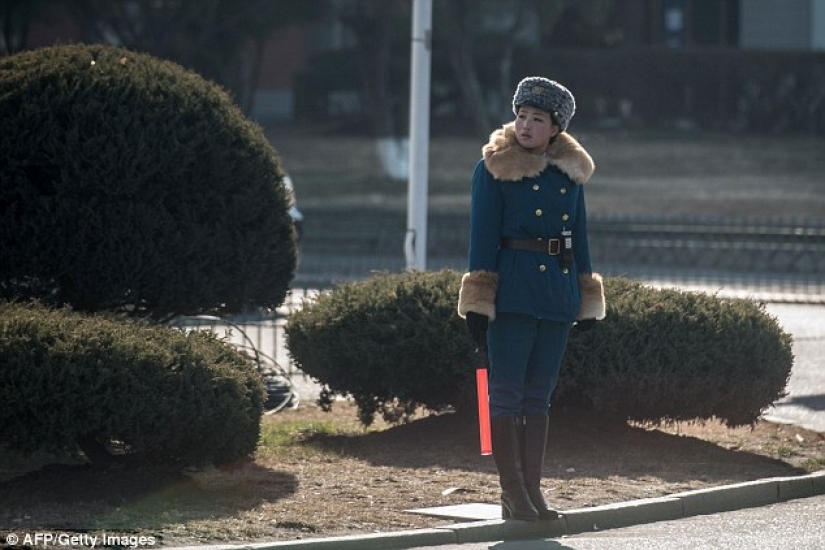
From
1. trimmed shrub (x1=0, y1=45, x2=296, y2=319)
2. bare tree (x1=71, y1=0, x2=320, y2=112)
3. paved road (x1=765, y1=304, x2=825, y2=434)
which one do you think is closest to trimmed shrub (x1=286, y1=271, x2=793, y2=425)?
trimmed shrub (x1=0, y1=45, x2=296, y2=319)

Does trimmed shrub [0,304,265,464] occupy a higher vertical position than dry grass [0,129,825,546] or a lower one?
higher

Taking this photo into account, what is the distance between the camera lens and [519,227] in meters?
7.47

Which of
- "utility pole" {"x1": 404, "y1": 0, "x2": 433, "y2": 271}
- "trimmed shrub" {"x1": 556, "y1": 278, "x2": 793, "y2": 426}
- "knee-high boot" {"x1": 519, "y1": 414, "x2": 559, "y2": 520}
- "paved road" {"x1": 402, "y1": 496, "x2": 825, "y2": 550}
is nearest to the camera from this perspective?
"paved road" {"x1": 402, "y1": 496, "x2": 825, "y2": 550}

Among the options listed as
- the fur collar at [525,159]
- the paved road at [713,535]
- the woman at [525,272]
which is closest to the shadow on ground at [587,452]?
the paved road at [713,535]

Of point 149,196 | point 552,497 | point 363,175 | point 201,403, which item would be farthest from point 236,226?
point 363,175

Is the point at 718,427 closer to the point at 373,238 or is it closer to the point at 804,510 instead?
the point at 804,510

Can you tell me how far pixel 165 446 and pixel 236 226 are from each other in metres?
2.30

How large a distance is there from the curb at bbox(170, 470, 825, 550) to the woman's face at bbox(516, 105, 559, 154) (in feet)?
5.55

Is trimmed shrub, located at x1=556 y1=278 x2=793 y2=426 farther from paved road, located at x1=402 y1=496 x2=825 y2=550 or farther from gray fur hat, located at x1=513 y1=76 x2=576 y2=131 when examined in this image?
gray fur hat, located at x1=513 y1=76 x2=576 y2=131

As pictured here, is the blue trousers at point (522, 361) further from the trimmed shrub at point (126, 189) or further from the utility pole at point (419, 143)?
the utility pole at point (419, 143)

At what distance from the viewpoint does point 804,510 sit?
27.3 ft

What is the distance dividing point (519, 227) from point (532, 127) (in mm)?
446

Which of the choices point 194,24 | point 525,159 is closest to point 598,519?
point 525,159

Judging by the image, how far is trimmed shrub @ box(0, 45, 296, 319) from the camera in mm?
9594
